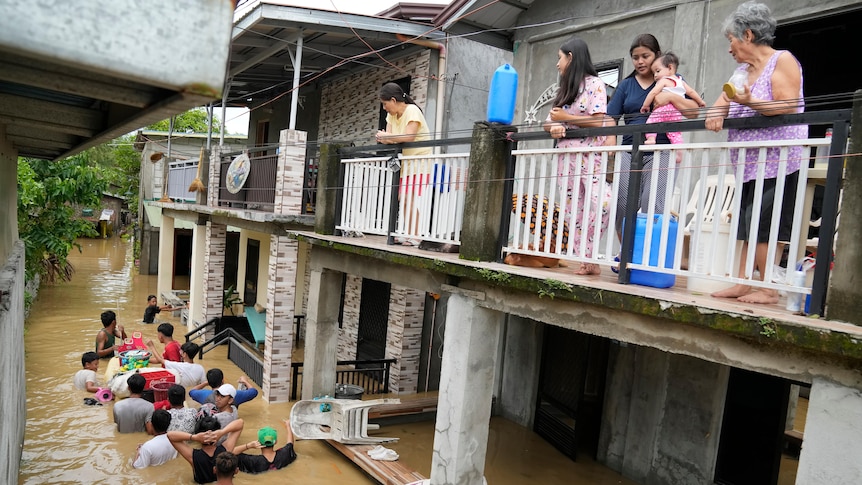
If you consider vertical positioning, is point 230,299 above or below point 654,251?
below

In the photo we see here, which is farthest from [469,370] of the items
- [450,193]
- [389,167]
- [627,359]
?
[627,359]

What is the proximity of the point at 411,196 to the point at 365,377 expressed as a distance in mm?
6256

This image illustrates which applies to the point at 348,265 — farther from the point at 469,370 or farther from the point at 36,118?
the point at 36,118

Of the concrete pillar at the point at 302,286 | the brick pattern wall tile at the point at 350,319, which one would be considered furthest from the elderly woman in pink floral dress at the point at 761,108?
the concrete pillar at the point at 302,286

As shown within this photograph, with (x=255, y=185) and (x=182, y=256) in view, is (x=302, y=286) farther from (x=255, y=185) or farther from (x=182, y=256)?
(x=182, y=256)

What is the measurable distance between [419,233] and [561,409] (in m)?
4.28

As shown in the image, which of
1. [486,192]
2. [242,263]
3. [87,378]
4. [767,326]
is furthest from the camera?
[242,263]

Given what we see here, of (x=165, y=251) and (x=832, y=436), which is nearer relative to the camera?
(x=832, y=436)

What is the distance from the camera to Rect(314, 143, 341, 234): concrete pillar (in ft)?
25.7

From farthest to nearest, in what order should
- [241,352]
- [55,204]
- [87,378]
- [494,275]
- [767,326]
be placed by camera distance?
[55,204] → [241,352] → [87,378] → [494,275] → [767,326]

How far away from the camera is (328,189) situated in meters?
7.84

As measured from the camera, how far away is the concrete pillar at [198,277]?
46.5ft

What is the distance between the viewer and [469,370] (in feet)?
16.8

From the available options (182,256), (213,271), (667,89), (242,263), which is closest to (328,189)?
(667,89)
